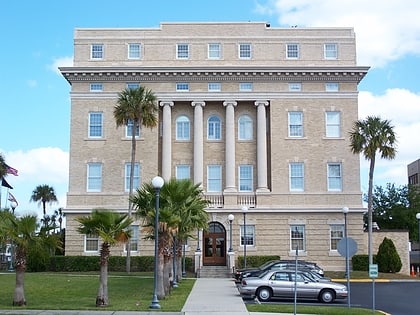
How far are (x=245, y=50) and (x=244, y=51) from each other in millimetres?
126

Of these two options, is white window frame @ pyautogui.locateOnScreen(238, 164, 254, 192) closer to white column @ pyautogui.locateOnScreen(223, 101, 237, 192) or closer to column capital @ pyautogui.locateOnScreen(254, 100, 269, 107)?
white column @ pyautogui.locateOnScreen(223, 101, 237, 192)

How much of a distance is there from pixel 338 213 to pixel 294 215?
11.4ft

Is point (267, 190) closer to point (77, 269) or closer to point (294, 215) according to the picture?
point (294, 215)

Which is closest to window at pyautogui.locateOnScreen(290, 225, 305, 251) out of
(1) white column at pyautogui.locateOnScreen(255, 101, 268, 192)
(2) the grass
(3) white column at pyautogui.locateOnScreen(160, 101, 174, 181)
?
(1) white column at pyautogui.locateOnScreen(255, 101, 268, 192)

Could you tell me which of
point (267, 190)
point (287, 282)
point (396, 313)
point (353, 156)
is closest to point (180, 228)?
point (287, 282)

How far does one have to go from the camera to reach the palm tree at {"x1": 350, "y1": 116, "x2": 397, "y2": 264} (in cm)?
4712

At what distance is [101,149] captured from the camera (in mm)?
51531

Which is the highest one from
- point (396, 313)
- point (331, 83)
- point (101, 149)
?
point (331, 83)

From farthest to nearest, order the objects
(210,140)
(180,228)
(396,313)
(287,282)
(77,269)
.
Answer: (210,140)
(77,269)
(180,228)
(287,282)
(396,313)

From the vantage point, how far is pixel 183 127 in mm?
52906

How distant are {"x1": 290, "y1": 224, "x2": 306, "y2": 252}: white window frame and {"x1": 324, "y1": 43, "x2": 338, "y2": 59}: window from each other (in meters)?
→ 14.1

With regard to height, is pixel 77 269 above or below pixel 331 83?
below

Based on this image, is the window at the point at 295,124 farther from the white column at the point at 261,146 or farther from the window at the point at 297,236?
the window at the point at 297,236

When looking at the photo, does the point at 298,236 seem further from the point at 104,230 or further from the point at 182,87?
the point at 104,230
